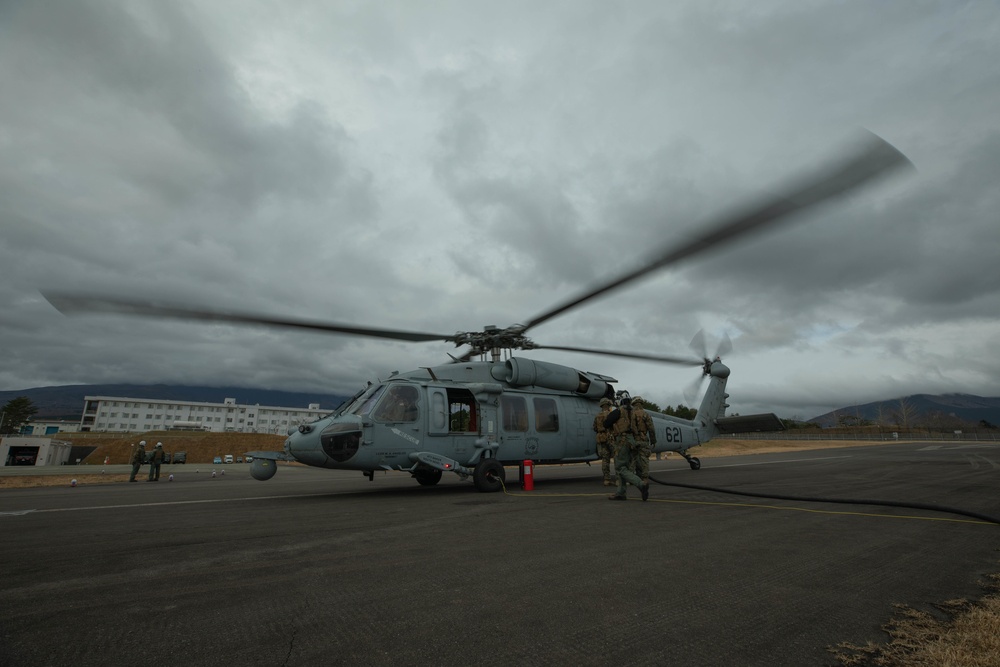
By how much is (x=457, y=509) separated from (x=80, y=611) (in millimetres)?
5403

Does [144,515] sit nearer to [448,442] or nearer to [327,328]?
[327,328]

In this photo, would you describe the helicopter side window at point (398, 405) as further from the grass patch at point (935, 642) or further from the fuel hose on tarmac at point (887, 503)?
the grass patch at point (935, 642)

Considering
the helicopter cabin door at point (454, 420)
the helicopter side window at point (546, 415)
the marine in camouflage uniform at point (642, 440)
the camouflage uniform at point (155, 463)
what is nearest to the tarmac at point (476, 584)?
Answer: the marine in camouflage uniform at point (642, 440)

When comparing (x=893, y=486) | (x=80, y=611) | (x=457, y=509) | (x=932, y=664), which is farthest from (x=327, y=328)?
(x=893, y=486)

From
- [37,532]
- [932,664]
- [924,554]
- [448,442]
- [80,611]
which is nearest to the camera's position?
[932,664]

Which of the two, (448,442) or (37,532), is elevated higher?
(448,442)

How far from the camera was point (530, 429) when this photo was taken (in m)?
12.6

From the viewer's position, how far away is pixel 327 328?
891 cm

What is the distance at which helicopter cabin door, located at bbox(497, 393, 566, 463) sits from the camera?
12.2 meters

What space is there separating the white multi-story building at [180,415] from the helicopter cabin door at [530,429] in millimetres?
111869

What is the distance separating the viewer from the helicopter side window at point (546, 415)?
42.4 feet

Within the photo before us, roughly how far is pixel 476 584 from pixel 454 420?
7911 millimetres

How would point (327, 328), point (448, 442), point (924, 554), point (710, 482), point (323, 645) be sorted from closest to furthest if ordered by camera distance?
point (323, 645) < point (924, 554) < point (327, 328) < point (448, 442) < point (710, 482)

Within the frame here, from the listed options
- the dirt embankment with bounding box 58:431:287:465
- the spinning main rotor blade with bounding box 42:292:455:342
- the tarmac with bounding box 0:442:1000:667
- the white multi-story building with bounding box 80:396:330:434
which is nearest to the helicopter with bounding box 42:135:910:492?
the spinning main rotor blade with bounding box 42:292:455:342
